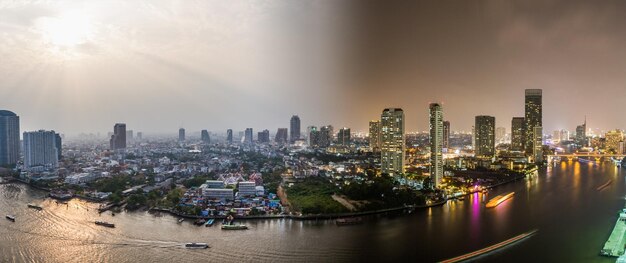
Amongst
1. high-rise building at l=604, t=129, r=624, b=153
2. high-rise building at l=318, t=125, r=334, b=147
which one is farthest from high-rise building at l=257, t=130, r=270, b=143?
high-rise building at l=604, t=129, r=624, b=153

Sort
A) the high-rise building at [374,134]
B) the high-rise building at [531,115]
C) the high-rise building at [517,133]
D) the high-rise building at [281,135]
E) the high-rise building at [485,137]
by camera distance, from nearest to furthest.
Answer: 1. the high-rise building at [374,134]
2. the high-rise building at [485,137]
3. the high-rise building at [531,115]
4. the high-rise building at [517,133]
5. the high-rise building at [281,135]

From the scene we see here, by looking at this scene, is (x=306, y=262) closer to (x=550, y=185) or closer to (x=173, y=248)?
(x=173, y=248)

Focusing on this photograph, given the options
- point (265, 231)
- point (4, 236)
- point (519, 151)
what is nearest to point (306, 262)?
point (265, 231)

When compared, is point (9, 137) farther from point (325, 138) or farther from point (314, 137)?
point (325, 138)

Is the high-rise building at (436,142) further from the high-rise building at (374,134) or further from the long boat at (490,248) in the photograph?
the high-rise building at (374,134)

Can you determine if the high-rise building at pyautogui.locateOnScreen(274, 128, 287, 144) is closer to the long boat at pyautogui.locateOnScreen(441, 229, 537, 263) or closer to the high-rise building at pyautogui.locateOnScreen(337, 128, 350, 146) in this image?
the high-rise building at pyautogui.locateOnScreen(337, 128, 350, 146)

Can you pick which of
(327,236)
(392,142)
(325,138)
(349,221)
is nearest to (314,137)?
(325,138)

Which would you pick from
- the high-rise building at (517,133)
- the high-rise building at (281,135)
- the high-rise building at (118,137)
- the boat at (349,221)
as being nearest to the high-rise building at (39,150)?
the high-rise building at (118,137)

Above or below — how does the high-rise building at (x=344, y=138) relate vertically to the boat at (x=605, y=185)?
above
